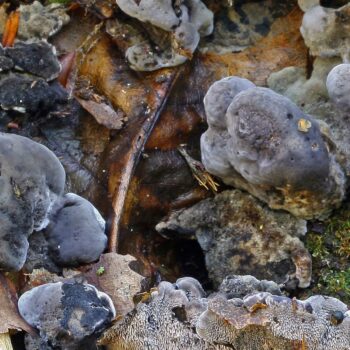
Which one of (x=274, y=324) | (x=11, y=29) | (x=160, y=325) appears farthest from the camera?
(x=11, y=29)

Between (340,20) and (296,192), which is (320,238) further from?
(340,20)

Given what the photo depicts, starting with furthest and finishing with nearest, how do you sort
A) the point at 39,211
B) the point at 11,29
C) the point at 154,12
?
the point at 11,29, the point at 154,12, the point at 39,211

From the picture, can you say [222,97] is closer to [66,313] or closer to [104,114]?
[104,114]

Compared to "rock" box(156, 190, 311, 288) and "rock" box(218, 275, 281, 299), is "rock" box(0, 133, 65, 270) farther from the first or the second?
"rock" box(218, 275, 281, 299)

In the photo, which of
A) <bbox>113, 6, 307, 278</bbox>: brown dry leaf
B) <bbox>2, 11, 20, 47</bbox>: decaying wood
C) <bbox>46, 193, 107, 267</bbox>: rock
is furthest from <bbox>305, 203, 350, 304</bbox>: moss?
<bbox>2, 11, 20, 47</bbox>: decaying wood

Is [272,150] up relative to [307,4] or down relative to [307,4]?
down

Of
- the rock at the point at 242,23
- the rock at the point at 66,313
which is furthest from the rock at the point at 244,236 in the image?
the rock at the point at 242,23

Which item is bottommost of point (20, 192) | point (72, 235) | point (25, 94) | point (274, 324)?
point (72, 235)

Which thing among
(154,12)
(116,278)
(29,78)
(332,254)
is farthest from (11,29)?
(332,254)
